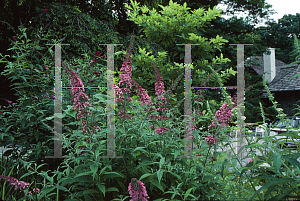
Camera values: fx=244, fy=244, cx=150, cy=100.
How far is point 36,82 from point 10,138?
2.29ft

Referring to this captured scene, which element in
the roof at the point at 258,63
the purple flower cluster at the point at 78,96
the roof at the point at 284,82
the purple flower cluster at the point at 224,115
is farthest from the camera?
the roof at the point at 284,82

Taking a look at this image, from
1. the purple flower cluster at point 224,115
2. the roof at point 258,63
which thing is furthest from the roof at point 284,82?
the purple flower cluster at point 224,115

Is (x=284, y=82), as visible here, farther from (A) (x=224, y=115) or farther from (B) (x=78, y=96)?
(B) (x=78, y=96)

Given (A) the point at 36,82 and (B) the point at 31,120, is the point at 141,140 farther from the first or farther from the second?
(A) the point at 36,82

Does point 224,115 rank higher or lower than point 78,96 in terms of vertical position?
lower

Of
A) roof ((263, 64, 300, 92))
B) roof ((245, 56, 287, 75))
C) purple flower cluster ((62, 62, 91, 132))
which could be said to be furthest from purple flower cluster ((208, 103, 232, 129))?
roof ((263, 64, 300, 92))

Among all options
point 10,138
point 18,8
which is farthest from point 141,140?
point 18,8

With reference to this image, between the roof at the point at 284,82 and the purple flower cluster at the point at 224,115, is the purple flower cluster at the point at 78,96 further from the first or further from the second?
the roof at the point at 284,82

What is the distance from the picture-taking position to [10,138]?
271cm

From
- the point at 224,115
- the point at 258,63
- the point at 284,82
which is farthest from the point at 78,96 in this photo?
the point at 284,82

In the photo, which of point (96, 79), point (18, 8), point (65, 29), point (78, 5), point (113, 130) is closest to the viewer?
point (113, 130)

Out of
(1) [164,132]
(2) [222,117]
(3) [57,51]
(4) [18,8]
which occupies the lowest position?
(1) [164,132]

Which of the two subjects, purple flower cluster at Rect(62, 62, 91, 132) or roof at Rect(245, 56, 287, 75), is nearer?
purple flower cluster at Rect(62, 62, 91, 132)

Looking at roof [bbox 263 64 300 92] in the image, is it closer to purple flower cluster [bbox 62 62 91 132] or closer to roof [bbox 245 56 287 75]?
roof [bbox 245 56 287 75]
